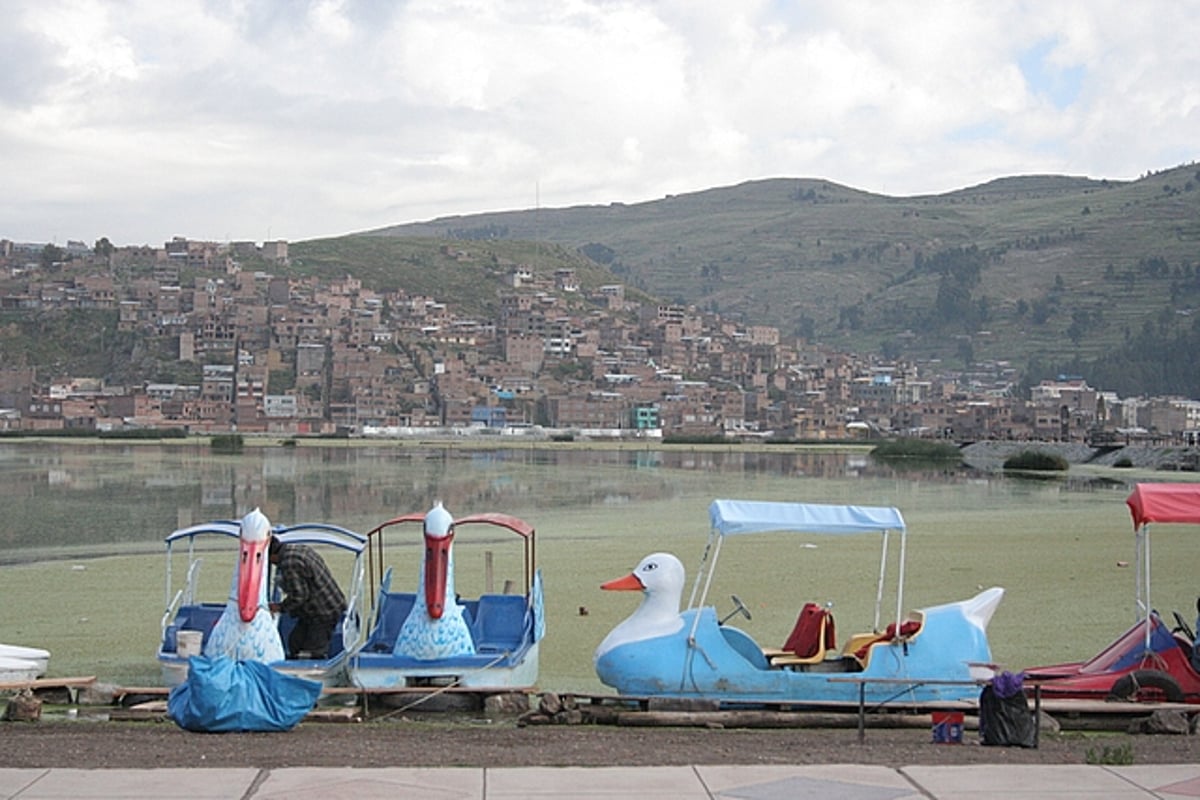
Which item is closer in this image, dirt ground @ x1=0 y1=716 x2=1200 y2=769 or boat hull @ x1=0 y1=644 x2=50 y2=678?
dirt ground @ x1=0 y1=716 x2=1200 y2=769

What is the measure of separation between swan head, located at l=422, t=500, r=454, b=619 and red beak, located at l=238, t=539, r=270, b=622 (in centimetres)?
126

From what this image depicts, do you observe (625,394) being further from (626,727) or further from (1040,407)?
(626,727)

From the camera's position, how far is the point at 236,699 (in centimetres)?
987

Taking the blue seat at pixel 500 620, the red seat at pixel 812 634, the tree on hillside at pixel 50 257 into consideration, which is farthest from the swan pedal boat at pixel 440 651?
the tree on hillside at pixel 50 257

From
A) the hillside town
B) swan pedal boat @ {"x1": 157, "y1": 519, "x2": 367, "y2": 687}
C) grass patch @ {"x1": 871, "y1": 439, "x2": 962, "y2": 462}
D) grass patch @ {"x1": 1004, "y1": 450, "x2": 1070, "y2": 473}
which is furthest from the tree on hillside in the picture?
swan pedal boat @ {"x1": 157, "y1": 519, "x2": 367, "y2": 687}

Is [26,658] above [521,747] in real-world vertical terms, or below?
below

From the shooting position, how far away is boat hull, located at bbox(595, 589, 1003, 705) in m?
11.5

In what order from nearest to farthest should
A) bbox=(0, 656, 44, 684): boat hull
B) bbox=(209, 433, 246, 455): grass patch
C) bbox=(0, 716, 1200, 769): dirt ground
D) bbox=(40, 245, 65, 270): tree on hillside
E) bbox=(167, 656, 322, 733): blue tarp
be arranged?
bbox=(0, 716, 1200, 769): dirt ground
bbox=(167, 656, 322, 733): blue tarp
bbox=(0, 656, 44, 684): boat hull
bbox=(209, 433, 246, 455): grass patch
bbox=(40, 245, 65, 270): tree on hillside

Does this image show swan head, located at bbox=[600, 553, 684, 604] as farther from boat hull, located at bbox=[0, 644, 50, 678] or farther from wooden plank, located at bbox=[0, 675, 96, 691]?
boat hull, located at bbox=[0, 644, 50, 678]

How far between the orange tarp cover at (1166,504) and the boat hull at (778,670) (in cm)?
160

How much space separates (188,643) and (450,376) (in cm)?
13344

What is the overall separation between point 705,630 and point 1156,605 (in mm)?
7534

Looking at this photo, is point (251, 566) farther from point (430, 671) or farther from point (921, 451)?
point (921, 451)

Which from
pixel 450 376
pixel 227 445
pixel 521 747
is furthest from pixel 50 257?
pixel 521 747
